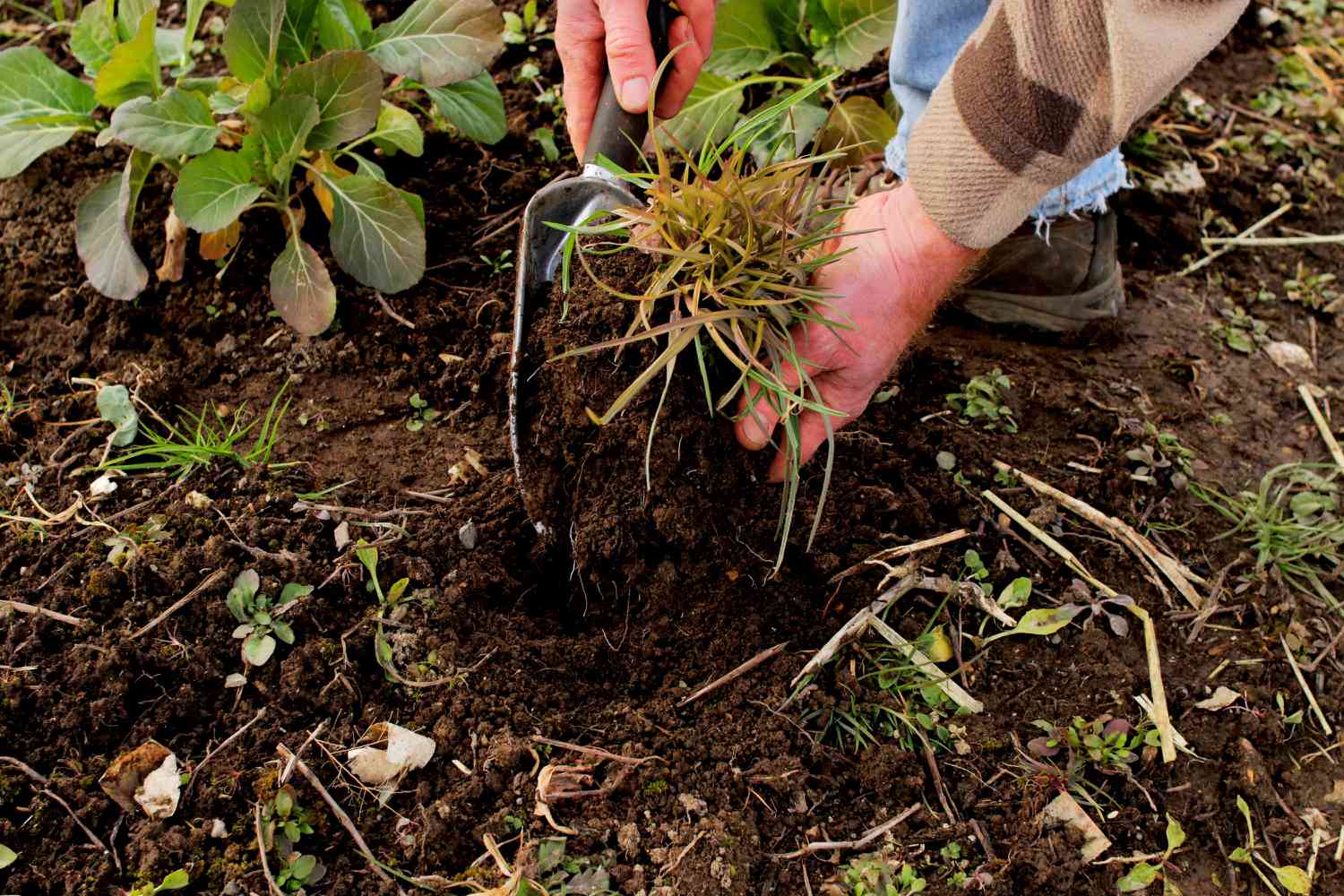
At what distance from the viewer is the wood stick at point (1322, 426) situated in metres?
2.44

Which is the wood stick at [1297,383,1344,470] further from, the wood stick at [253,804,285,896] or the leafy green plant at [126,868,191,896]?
the leafy green plant at [126,868,191,896]

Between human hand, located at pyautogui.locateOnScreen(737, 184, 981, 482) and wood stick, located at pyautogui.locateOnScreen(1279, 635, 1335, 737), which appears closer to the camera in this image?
human hand, located at pyautogui.locateOnScreen(737, 184, 981, 482)

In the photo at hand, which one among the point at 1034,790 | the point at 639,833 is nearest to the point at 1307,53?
the point at 1034,790

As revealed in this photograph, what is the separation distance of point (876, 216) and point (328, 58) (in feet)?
4.17

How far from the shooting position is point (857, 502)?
2.06 m

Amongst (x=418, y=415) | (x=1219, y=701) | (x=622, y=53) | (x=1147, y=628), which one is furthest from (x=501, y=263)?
(x=1219, y=701)

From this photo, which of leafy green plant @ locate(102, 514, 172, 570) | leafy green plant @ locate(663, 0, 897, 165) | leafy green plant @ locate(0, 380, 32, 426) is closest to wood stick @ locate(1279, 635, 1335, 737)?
leafy green plant @ locate(663, 0, 897, 165)

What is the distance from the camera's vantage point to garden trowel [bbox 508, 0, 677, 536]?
1.87 meters

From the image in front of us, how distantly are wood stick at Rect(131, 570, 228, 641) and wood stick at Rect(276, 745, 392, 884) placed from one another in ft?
1.14

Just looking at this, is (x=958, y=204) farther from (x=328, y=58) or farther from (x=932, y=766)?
(x=328, y=58)

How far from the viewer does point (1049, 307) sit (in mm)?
2609

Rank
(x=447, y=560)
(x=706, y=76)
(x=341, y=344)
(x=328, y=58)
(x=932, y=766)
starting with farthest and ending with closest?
(x=706, y=76) < (x=341, y=344) < (x=328, y=58) < (x=447, y=560) < (x=932, y=766)

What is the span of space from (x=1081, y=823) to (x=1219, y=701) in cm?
44

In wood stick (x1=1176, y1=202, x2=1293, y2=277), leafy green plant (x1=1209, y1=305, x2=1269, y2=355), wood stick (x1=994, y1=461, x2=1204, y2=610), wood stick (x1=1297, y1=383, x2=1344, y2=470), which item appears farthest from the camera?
wood stick (x1=1176, y1=202, x2=1293, y2=277)
